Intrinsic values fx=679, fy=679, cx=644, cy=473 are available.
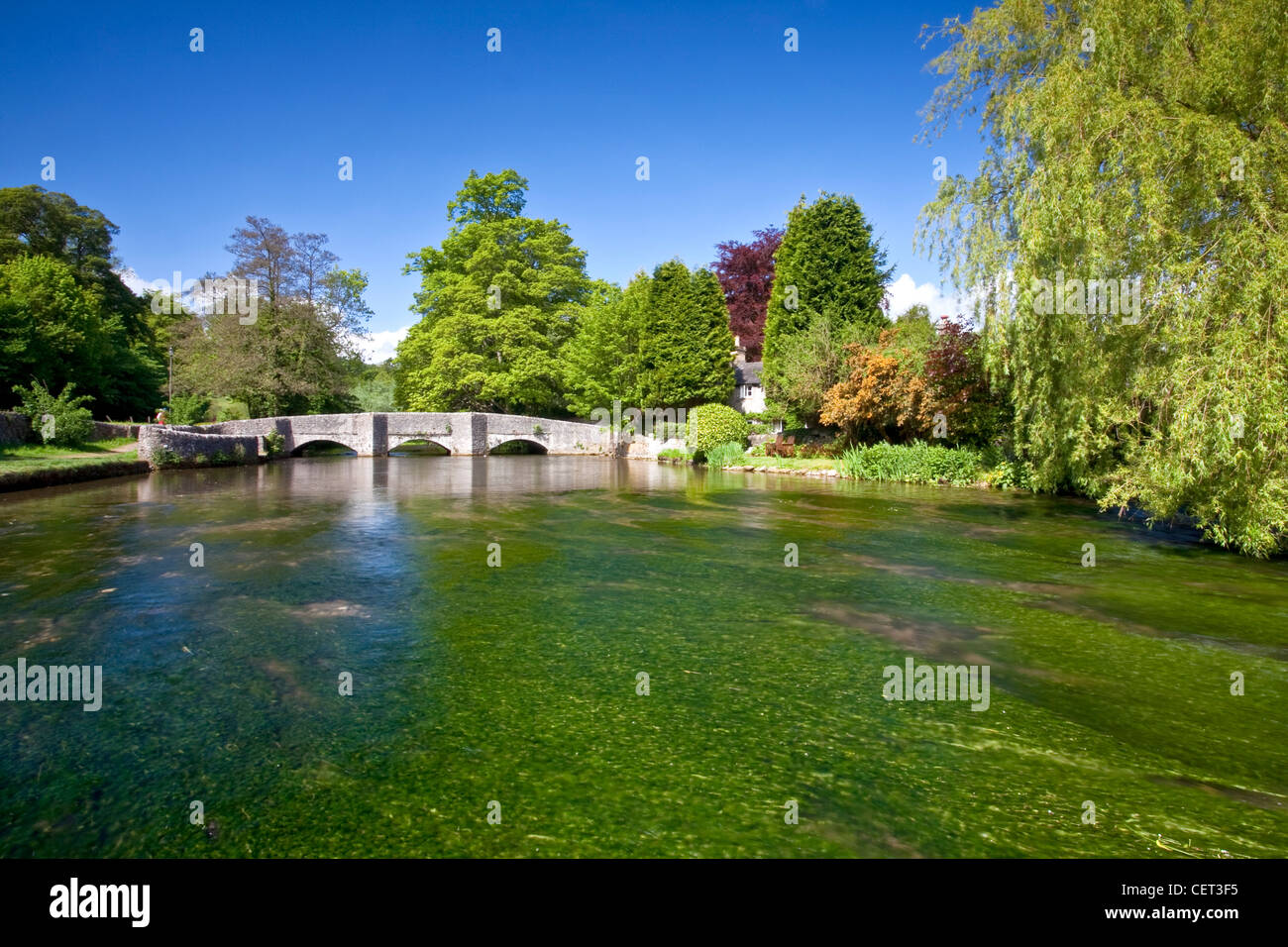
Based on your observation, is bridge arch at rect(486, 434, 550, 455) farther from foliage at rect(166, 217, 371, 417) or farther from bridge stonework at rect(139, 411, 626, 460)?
foliage at rect(166, 217, 371, 417)

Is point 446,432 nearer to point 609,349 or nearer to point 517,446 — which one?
point 517,446

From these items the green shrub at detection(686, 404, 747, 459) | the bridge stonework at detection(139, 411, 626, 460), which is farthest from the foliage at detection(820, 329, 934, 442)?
the bridge stonework at detection(139, 411, 626, 460)

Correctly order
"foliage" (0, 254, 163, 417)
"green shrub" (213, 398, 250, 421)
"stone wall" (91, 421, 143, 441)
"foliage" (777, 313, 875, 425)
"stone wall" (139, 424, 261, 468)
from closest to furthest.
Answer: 1. "stone wall" (139, 424, 261, 468)
2. "stone wall" (91, 421, 143, 441)
3. "foliage" (0, 254, 163, 417)
4. "foliage" (777, 313, 875, 425)
5. "green shrub" (213, 398, 250, 421)

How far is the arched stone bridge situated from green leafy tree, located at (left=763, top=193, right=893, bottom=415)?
11.7 m

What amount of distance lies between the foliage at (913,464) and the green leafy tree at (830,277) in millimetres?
8275

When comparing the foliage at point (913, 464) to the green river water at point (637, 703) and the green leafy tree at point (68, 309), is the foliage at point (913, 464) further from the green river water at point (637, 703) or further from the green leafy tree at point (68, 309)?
the green leafy tree at point (68, 309)

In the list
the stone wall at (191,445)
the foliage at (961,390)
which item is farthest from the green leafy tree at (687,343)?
the stone wall at (191,445)

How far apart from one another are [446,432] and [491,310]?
8.00 meters

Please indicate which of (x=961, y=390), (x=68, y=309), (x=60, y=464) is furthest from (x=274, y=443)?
(x=961, y=390)

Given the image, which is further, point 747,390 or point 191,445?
point 747,390

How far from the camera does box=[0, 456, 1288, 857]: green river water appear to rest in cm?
326

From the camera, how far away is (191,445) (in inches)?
994

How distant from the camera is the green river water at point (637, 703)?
326cm

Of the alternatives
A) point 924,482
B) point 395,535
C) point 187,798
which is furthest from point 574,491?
point 187,798
